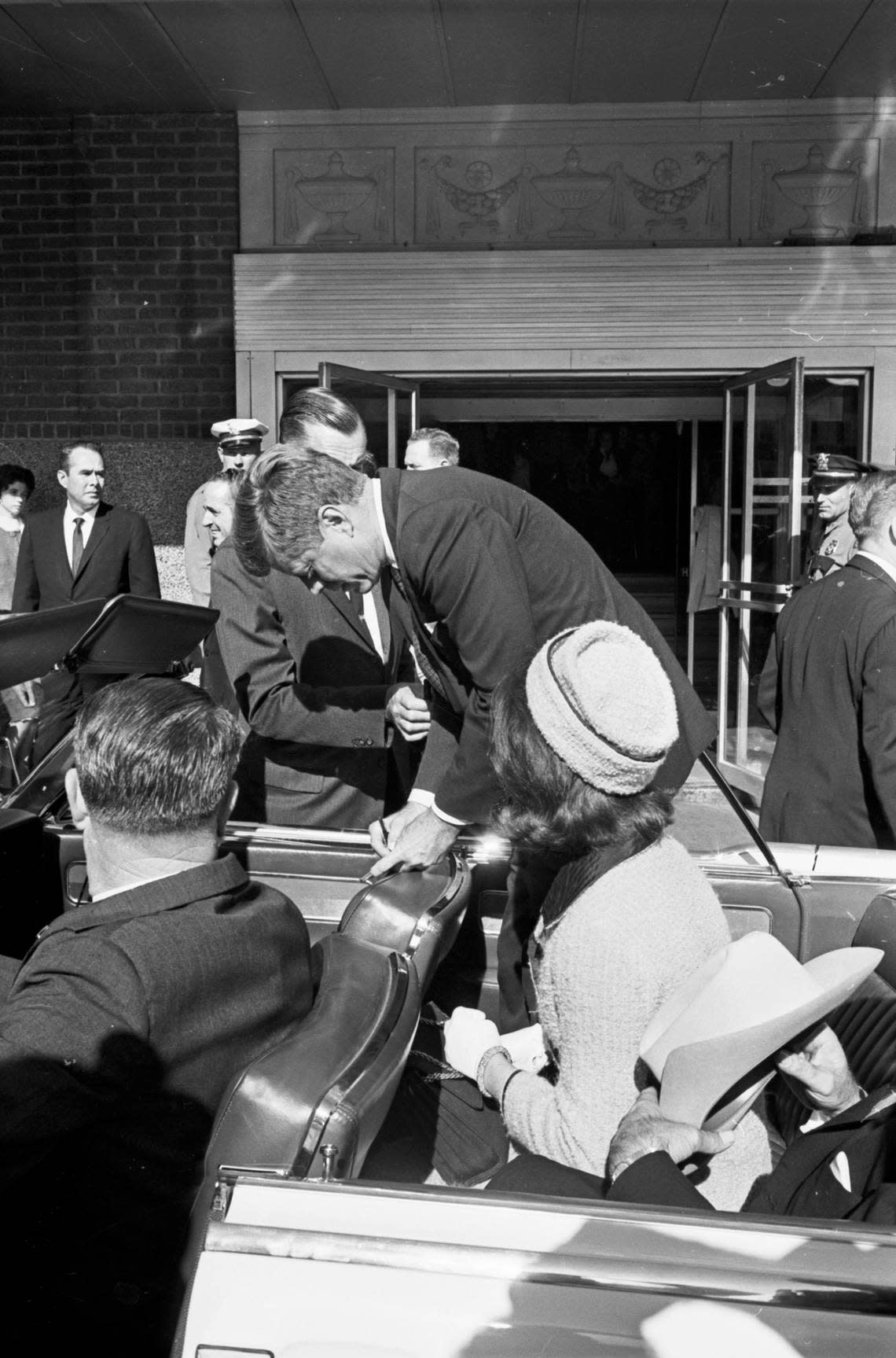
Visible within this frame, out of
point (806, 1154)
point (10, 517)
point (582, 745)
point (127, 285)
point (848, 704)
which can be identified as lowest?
point (806, 1154)

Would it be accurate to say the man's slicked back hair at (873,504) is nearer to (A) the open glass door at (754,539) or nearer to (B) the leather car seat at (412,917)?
(B) the leather car seat at (412,917)

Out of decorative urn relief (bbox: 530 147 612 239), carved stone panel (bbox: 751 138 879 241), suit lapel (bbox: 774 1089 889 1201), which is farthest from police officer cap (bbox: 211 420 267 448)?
carved stone panel (bbox: 751 138 879 241)

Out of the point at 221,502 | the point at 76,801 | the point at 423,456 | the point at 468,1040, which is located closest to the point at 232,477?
the point at 221,502

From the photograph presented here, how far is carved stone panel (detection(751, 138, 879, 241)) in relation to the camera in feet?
24.1

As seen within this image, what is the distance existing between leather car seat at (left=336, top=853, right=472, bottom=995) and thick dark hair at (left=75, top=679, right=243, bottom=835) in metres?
0.45

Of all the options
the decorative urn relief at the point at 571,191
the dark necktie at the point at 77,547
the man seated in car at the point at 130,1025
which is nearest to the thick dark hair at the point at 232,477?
the man seated in car at the point at 130,1025

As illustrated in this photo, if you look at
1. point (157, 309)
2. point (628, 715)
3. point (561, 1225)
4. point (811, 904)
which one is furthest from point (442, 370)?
point (561, 1225)

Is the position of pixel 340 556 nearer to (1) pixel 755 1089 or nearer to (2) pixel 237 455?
(1) pixel 755 1089

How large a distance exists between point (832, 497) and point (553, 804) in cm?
453

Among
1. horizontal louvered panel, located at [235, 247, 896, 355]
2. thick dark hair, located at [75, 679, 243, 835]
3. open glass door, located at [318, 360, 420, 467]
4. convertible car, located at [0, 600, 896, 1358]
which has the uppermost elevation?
horizontal louvered panel, located at [235, 247, 896, 355]

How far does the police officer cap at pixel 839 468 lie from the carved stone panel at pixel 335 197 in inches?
119

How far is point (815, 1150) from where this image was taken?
1.77 metres

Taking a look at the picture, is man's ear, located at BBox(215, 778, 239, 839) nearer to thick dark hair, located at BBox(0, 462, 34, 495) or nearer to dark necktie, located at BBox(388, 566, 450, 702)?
dark necktie, located at BBox(388, 566, 450, 702)

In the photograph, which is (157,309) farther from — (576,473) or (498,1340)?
(498,1340)
